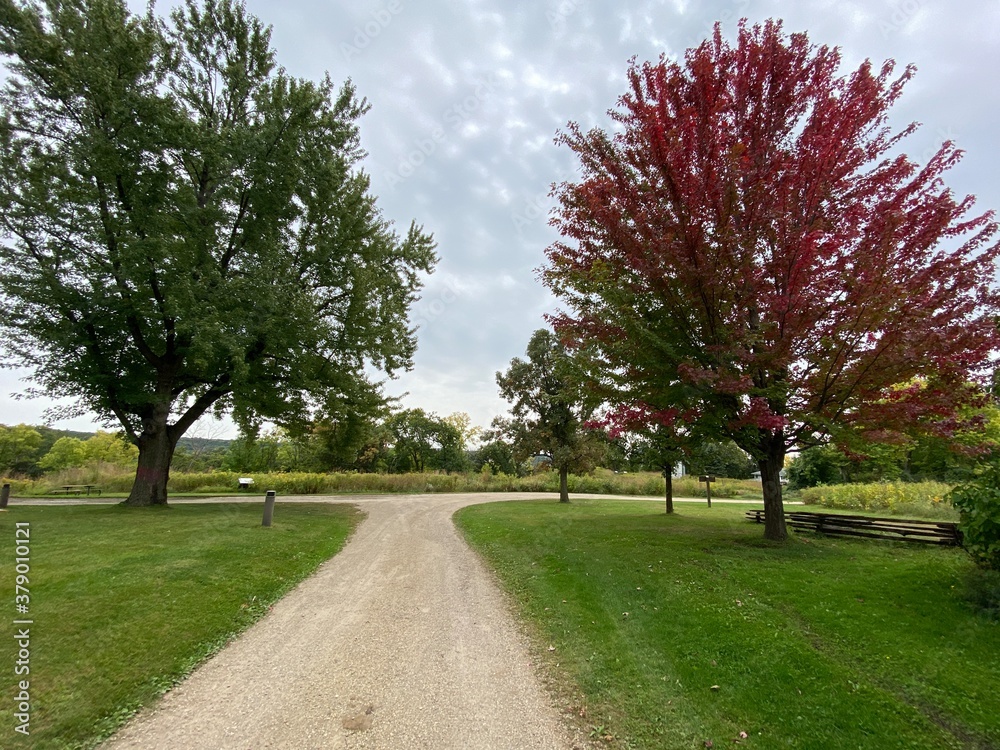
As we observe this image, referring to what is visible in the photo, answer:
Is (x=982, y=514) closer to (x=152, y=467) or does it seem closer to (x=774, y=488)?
(x=774, y=488)

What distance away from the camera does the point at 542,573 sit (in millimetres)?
8352

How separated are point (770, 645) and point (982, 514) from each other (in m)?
3.57

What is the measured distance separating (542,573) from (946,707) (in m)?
5.64

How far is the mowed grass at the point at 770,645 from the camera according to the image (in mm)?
3588

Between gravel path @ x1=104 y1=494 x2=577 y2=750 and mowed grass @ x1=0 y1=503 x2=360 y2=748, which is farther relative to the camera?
mowed grass @ x1=0 y1=503 x2=360 y2=748

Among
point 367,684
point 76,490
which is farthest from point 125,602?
point 76,490

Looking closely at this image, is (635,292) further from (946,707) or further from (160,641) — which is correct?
(160,641)

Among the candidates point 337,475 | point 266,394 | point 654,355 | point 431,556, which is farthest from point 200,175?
point 337,475

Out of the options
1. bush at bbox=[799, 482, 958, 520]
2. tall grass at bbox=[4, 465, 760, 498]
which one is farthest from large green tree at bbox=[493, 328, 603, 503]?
bush at bbox=[799, 482, 958, 520]

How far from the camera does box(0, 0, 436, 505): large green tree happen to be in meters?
13.7

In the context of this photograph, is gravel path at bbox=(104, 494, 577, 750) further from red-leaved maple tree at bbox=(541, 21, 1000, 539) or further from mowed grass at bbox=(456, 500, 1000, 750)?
red-leaved maple tree at bbox=(541, 21, 1000, 539)

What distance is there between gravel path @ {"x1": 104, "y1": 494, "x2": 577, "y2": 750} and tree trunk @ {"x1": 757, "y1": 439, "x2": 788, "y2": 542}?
269 inches

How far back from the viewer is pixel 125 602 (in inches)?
228

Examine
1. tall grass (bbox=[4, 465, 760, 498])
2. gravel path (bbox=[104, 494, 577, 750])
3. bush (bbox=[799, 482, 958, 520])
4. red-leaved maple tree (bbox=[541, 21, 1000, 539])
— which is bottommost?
tall grass (bbox=[4, 465, 760, 498])
